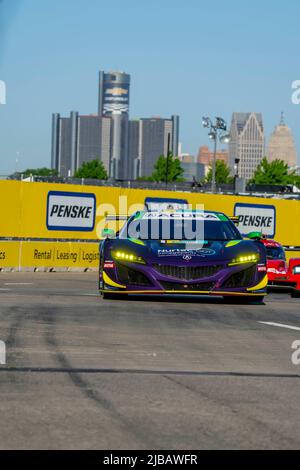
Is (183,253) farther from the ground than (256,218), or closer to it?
farther from the ground

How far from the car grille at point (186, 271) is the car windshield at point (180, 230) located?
61 cm

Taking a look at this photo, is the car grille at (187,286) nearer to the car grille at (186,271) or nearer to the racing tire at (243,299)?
the car grille at (186,271)

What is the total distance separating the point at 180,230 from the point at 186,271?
120cm

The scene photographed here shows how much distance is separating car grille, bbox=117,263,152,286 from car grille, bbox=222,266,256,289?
1.10 m

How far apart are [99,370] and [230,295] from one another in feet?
24.8

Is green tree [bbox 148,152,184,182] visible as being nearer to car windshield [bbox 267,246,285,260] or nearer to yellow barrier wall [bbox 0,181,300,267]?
yellow barrier wall [bbox 0,181,300,267]

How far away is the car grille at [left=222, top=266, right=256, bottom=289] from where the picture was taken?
1438 centimetres

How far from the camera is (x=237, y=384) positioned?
675cm

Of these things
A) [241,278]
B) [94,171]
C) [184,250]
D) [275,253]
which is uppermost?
[184,250]

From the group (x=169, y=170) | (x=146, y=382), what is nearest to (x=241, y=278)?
(x=146, y=382)

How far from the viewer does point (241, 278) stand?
14469 mm

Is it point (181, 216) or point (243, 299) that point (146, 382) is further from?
point (181, 216)

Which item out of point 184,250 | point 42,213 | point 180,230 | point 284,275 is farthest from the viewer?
point 42,213
